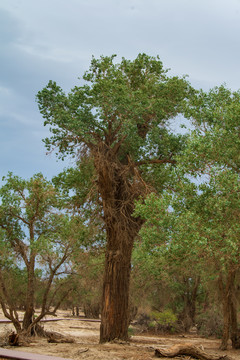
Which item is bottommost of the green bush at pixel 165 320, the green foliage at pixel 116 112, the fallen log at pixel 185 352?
the fallen log at pixel 185 352

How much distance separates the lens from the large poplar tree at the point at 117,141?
15031mm

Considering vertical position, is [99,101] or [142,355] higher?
[99,101]

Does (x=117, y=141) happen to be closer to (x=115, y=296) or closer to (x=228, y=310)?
(x=115, y=296)

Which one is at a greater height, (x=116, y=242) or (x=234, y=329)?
(x=116, y=242)

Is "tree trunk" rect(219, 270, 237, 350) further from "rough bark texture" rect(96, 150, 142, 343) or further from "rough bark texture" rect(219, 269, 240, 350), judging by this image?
"rough bark texture" rect(96, 150, 142, 343)

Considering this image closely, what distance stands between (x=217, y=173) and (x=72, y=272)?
9.53 meters

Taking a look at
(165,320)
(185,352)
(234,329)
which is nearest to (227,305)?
(234,329)

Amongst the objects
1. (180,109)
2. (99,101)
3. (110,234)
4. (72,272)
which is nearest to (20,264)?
(72,272)

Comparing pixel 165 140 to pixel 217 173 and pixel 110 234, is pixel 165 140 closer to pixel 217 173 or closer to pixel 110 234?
pixel 110 234

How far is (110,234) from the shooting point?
1587cm

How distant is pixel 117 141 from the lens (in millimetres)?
15820

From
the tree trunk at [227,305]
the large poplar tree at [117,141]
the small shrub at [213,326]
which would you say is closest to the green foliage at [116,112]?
the large poplar tree at [117,141]

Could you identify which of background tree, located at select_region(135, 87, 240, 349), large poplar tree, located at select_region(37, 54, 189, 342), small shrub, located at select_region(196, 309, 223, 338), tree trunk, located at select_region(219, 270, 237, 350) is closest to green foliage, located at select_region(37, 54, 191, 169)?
large poplar tree, located at select_region(37, 54, 189, 342)

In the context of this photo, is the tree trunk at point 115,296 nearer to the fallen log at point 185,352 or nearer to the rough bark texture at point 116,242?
the rough bark texture at point 116,242
